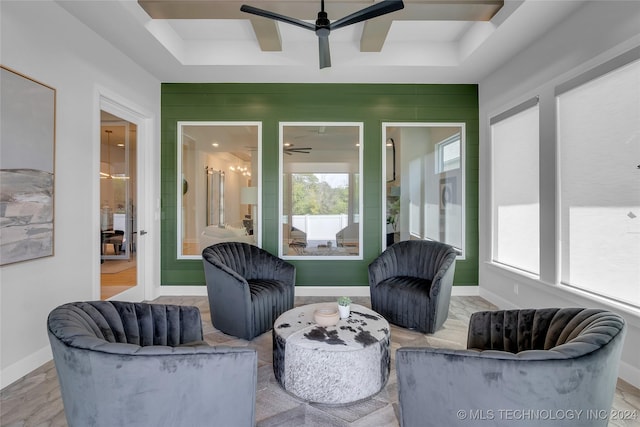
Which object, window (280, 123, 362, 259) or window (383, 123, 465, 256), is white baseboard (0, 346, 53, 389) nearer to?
window (280, 123, 362, 259)

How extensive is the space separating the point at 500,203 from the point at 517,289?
3.69 ft

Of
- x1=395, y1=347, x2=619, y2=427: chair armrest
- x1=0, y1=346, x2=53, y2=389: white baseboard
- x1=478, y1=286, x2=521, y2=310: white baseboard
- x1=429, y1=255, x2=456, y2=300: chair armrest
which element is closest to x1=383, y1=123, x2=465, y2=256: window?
x1=478, y1=286, x2=521, y2=310: white baseboard

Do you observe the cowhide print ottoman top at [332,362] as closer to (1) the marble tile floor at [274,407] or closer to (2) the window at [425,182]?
(1) the marble tile floor at [274,407]

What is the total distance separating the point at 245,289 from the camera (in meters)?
2.89

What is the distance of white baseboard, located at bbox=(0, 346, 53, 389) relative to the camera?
227 centimetres

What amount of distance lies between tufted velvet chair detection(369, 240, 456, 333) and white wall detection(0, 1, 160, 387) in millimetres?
2982

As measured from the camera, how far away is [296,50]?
3.85 metres

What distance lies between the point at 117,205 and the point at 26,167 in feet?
5.02

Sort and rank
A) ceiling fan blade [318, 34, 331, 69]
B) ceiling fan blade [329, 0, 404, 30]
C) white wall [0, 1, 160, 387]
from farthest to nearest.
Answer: ceiling fan blade [318, 34, 331, 69]
white wall [0, 1, 160, 387]
ceiling fan blade [329, 0, 404, 30]

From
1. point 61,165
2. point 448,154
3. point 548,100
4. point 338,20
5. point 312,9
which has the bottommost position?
point 61,165

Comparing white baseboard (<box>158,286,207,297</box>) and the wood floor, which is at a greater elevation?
the wood floor

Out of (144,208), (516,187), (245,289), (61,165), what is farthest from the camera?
(144,208)

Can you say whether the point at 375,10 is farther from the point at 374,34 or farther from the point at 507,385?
the point at 507,385

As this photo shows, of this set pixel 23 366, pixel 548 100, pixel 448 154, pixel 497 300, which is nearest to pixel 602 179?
pixel 548 100
